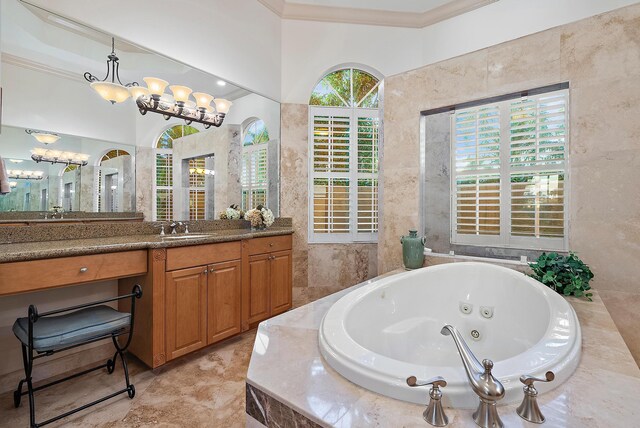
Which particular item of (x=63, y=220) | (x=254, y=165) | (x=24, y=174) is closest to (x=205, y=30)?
(x=254, y=165)

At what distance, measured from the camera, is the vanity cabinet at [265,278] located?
236 centimetres

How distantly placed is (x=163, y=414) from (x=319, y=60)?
129 inches

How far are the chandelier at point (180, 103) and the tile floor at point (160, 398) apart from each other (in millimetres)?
1823

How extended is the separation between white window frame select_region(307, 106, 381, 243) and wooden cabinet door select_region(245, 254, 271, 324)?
2.56ft

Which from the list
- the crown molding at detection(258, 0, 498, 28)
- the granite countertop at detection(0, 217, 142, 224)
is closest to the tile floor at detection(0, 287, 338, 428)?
the granite countertop at detection(0, 217, 142, 224)

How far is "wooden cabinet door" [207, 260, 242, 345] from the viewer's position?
2.07 m

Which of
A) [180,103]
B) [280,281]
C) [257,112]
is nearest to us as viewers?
[180,103]

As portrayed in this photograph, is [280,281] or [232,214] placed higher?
[232,214]

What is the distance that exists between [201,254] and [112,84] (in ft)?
4.33

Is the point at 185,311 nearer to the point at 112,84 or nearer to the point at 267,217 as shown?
the point at 267,217

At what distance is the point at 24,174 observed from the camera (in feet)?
5.56

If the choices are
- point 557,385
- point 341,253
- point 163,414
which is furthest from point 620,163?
point 163,414

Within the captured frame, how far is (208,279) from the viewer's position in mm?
2055

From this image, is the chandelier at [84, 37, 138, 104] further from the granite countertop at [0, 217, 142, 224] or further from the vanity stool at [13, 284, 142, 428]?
the vanity stool at [13, 284, 142, 428]
